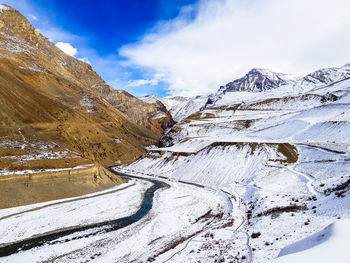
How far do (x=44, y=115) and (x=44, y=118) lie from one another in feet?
4.78

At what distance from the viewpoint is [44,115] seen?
66.8 m

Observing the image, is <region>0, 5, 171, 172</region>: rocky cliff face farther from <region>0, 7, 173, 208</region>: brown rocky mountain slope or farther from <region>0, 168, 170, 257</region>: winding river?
<region>0, 168, 170, 257</region>: winding river

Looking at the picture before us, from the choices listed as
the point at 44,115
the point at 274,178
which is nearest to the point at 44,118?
the point at 44,115

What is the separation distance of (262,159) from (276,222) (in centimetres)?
3377

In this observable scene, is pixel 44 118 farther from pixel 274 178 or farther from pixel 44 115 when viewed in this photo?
pixel 274 178

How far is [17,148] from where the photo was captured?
134ft

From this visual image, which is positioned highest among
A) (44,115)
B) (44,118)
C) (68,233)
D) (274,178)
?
(44,115)

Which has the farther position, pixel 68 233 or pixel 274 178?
pixel 274 178

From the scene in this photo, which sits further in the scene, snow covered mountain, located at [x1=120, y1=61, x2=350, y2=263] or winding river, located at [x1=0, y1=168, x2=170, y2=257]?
winding river, located at [x1=0, y1=168, x2=170, y2=257]

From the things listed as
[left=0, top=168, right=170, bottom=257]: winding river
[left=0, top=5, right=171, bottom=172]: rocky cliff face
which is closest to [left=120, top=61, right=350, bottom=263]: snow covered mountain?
[left=0, top=168, right=170, bottom=257]: winding river

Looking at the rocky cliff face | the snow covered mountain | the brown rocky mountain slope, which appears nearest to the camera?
the snow covered mountain

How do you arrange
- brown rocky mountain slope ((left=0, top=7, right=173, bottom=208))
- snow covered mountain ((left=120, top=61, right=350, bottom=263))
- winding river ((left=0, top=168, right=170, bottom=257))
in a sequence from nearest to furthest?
snow covered mountain ((left=120, top=61, right=350, bottom=263)) < winding river ((left=0, top=168, right=170, bottom=257)) < brown rocky mountain slope ((left=0, top=7, right=173, bottom=208))

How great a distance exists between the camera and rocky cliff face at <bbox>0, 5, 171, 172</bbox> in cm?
4325

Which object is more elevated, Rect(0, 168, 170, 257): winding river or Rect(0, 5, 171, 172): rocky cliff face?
Rect(0, 5, 171, 172): rocky cliff face
